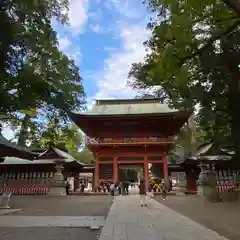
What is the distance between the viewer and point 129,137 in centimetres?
3478

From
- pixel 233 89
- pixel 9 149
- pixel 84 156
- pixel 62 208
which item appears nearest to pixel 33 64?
pixel 9 149

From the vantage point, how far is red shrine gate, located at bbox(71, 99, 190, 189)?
3362 centimetres

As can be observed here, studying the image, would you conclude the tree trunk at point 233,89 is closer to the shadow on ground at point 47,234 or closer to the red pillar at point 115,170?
the shadow on ground at point 47,234

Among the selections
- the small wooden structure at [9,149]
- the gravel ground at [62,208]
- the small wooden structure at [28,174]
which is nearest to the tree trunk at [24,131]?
the small wooden structure at [28,174]

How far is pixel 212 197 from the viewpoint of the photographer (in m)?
19.7

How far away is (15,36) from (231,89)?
36.9 ft

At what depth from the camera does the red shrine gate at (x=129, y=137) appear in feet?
110

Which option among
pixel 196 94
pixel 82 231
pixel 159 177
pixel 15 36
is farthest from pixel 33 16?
pixel 159 177

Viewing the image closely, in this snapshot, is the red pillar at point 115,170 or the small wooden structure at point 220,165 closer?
the small wooden structure at point 220,165

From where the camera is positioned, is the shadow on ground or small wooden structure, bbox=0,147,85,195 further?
small wooden structure, bbox=0,147,85,195

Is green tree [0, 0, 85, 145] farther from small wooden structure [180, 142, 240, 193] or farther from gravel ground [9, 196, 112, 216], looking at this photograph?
small wooden structure [180, 142, 240, 193]

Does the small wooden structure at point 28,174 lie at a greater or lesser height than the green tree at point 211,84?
lesser

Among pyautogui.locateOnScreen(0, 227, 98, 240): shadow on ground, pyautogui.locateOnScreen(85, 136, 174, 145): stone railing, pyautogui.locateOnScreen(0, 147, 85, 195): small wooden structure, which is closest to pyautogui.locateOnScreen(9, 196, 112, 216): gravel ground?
pyautogui.locateOnScreen(0, 227, 98, 240): shadow on ground

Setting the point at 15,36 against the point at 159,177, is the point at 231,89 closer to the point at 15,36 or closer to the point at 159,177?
the point at 15,36
